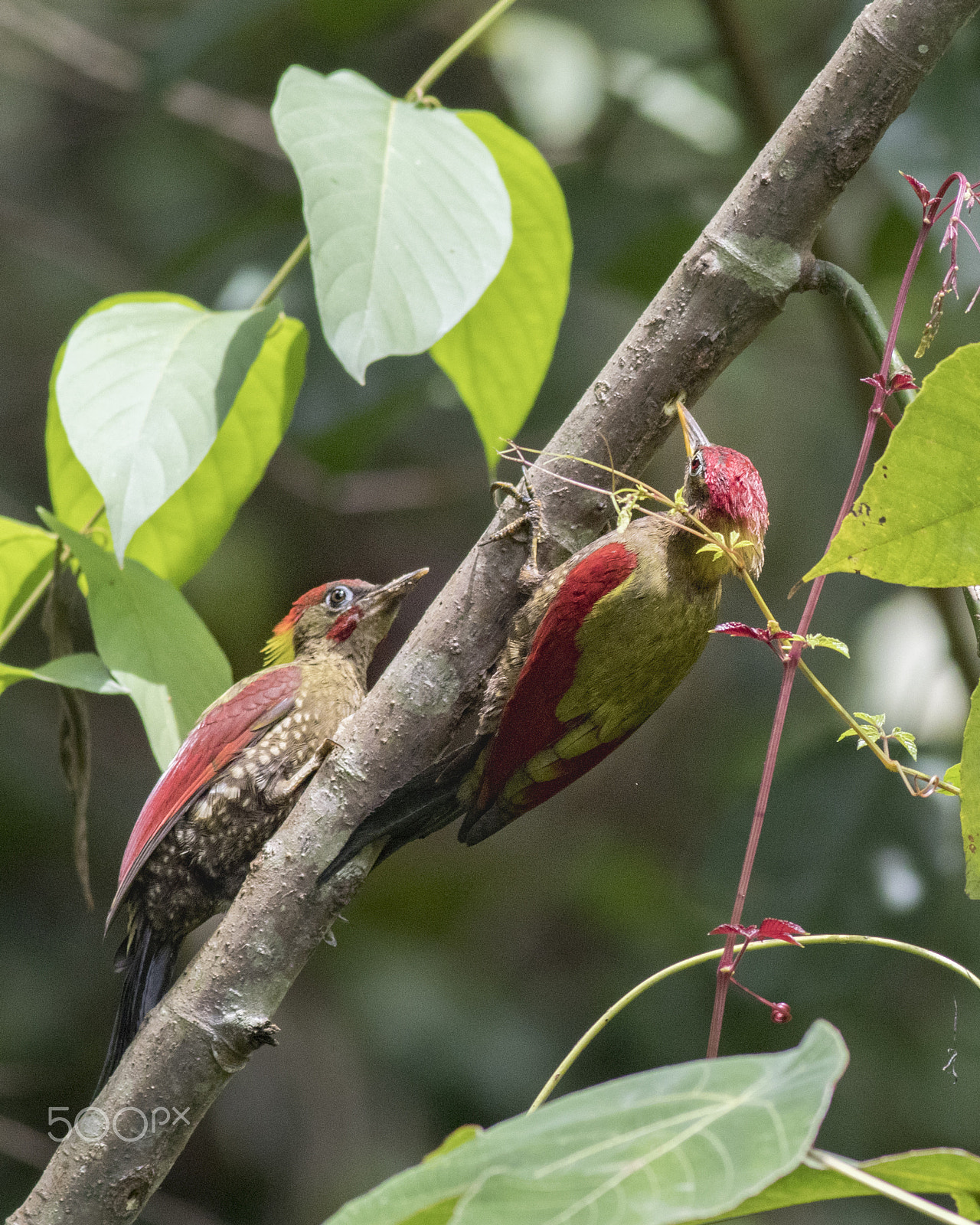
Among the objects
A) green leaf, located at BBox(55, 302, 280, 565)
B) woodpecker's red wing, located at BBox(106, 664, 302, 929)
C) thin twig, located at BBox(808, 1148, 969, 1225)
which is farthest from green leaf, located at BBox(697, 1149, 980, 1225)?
woodpecker's red wing, located at BBox(106, 664, 302, 929)

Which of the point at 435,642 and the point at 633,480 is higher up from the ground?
the point at 633,480

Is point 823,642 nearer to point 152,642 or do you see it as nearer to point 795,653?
point 795,653

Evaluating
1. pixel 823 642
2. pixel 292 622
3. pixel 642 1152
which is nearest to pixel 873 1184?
pixel 642 1152

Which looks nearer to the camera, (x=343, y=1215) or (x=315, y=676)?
(x=343, y=1215)

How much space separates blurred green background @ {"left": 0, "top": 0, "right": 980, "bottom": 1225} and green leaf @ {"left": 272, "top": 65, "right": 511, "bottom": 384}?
5.12 ft

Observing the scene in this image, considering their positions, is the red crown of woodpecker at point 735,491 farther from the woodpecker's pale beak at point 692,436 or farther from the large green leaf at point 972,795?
the large green leaf at point 972,795

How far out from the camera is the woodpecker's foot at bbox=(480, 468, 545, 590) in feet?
5.83

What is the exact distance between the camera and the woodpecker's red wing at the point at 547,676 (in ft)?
6.60

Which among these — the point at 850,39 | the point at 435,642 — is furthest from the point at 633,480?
the point at 850,39

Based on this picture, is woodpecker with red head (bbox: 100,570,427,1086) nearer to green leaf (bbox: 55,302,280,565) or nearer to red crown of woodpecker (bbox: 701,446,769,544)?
green leaf (bbox: 55,302,280,565)

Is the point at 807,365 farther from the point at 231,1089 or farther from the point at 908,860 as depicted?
the point at 231,1089

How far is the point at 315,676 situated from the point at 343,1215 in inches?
69.6

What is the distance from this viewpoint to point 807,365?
17.5 ft

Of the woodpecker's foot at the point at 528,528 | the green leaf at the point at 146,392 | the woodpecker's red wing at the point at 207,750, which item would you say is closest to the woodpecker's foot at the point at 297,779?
the woodpecker's red wing at the point at 207,750
